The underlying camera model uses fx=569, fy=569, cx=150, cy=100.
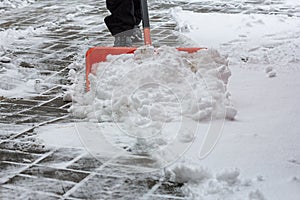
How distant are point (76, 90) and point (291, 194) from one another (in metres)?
1.69

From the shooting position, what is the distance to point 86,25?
563cm

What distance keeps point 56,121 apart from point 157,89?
0.55 m

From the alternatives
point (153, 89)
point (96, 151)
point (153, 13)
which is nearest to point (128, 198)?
point (96, 151)

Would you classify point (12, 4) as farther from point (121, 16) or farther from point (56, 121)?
point (56, 121)

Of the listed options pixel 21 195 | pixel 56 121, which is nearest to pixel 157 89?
pixel 56 121

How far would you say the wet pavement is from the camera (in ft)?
7.12

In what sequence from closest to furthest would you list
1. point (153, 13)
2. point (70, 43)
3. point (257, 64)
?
point (257, 64) < point (70, 43) < point (153, 13)

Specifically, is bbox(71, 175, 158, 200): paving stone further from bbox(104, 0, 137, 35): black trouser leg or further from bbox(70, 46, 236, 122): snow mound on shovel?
bbox(104, 0, 137, 35): black trouser leg

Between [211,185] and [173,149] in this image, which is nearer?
[211,185]

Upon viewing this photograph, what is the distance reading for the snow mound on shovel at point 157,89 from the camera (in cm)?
281

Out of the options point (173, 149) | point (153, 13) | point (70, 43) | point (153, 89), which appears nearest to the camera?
point (173, 149)

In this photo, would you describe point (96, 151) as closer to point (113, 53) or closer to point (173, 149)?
point (173, 149)

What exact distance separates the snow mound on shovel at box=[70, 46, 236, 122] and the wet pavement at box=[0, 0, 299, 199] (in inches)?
8.6

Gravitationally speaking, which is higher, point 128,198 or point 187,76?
point 187,76
